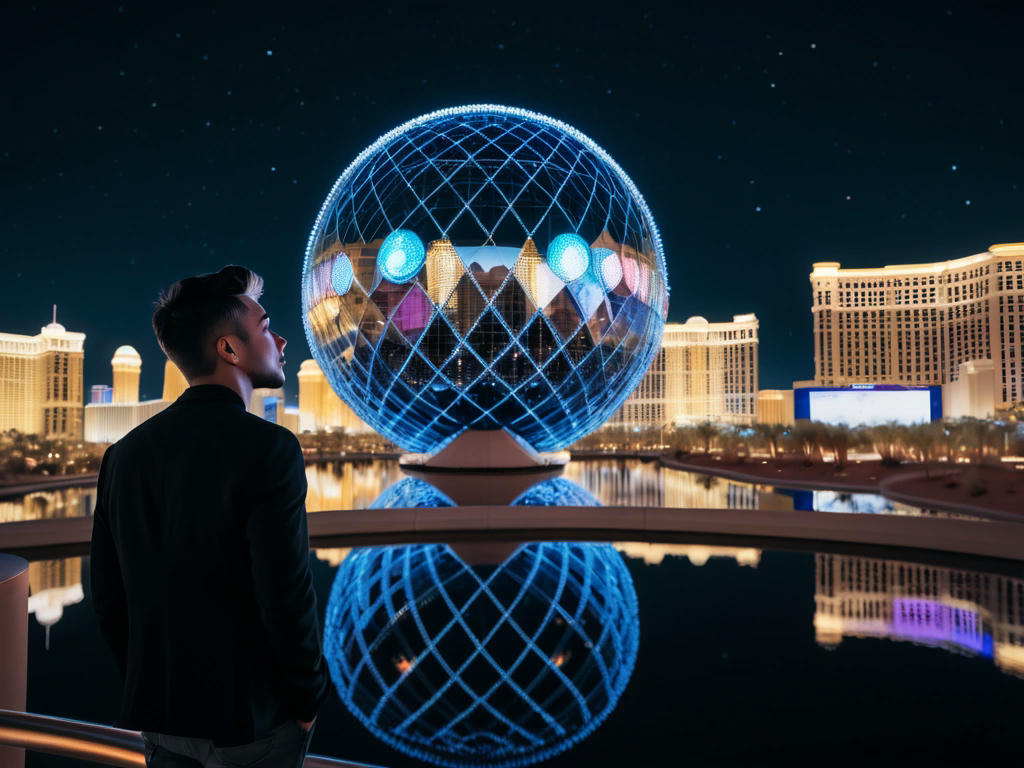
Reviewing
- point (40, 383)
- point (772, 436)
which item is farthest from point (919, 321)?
point (40, 383)

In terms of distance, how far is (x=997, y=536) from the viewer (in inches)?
287

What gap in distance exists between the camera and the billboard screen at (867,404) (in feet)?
129

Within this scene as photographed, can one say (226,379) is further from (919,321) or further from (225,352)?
(919,321)

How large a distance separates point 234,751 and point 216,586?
0.31m

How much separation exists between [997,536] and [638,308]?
9.25 m

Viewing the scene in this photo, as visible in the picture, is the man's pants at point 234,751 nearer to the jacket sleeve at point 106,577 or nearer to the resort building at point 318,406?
the jacket sleeve at point 106,577

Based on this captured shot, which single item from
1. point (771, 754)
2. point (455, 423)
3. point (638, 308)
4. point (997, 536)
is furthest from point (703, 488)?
point (771, 754)

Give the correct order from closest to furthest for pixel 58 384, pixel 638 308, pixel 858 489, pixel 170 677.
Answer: pixel 170 677 < pixel 858 489 < pixel 638 308 < pixel 58 384

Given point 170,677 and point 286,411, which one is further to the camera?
point 286,411

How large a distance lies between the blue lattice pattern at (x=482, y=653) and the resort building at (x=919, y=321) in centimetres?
8094

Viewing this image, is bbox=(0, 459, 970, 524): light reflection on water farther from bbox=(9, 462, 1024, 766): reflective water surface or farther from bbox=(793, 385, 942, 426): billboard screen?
bbox=(793, 385, 942, 426): billboard screen

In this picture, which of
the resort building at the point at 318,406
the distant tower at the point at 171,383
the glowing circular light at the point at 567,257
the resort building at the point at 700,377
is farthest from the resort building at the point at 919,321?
the glowing circular light at the point at 567,257

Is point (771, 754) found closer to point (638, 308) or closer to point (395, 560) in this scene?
point (395, 560)

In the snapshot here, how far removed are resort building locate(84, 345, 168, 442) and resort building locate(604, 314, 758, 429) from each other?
52.5 metres
